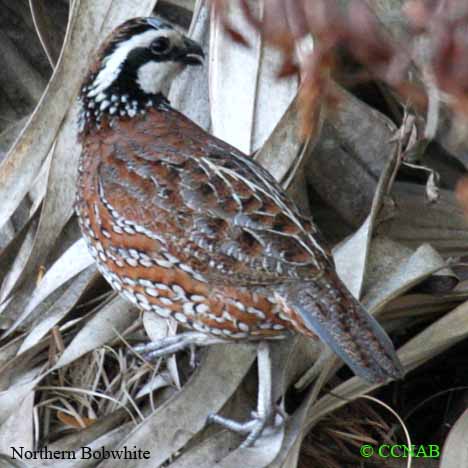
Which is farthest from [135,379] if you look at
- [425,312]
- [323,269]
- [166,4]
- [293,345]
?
[166,4]

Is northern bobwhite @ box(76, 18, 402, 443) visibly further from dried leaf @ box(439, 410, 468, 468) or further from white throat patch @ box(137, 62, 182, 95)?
dried leaf @ box(439, 410, 468, 468)

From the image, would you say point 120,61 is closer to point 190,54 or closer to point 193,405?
point 190,54

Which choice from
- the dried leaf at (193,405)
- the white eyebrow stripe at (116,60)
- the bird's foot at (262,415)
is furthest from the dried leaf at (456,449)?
the white eyebrow stripe at (116,60)

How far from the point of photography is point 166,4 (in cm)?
442

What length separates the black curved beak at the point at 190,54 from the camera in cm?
357

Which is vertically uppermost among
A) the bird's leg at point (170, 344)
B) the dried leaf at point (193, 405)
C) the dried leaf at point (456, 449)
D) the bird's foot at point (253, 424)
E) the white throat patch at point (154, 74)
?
the white throat patch at point (154, 74)

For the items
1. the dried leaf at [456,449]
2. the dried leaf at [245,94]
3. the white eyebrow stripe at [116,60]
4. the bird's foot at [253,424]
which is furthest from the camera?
the dried leaf at [245,94]

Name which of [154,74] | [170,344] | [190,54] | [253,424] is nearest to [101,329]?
[170,344]

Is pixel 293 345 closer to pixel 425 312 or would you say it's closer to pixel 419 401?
pixel 425 312

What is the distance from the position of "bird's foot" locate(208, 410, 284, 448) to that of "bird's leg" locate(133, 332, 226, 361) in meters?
0.30

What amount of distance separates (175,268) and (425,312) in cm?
105

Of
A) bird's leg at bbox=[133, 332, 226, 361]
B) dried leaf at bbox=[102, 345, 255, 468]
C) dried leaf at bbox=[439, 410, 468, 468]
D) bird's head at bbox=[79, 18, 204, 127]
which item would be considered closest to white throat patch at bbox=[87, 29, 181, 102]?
bird's head at bbox=[79, 18, 204, 127]

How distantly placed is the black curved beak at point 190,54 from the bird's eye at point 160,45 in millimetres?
82

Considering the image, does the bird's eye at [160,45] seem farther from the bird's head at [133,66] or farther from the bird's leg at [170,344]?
the bird's leg at [170,344]
